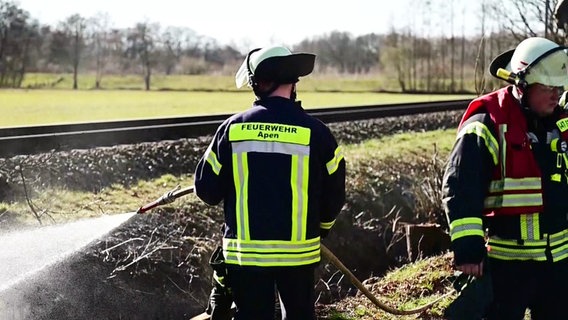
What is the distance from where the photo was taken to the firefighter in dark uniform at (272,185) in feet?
12.2

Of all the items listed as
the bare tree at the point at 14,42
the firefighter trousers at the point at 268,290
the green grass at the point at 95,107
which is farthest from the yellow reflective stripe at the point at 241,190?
the bare tree at the point at 14,42

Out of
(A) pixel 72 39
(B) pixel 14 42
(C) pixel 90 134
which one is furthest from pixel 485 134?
(A) pixel 72 39

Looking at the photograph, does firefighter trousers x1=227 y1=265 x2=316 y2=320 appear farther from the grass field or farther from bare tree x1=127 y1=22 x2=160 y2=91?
bare tree x1=127 y1=22 x2=160 y2=91

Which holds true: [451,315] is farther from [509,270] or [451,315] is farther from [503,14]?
[503,14]

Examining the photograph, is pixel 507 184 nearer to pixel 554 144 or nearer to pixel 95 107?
pixel 554 144

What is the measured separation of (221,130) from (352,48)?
78.0 m

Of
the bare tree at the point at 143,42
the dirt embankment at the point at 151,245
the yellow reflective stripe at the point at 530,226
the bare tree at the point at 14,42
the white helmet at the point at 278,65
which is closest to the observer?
the white helmet at the point at 278,65

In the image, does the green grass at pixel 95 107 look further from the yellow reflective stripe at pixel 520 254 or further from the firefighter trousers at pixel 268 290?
the yellow reflective stripe at pixel 520 254

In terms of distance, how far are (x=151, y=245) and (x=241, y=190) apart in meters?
4.06

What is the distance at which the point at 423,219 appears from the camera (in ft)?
34.5

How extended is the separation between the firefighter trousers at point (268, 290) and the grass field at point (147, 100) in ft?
48.9

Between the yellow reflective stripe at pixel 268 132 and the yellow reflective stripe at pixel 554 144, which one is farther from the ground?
the yellow reflective stripe at pixel 268 132

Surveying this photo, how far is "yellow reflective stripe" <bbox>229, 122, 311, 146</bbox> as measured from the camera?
→ 12.2 feet

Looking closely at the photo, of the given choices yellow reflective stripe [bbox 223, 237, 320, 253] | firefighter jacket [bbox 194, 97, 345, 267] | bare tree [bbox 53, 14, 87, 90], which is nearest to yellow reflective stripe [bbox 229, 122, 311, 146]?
firefighter jacket [bbox 194, 97, 345, 267]
